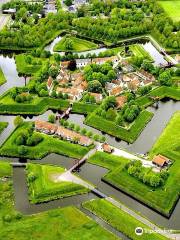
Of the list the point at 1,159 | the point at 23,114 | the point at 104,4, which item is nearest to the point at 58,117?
the point at 23,114

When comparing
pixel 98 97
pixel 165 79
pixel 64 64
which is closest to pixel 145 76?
pixel 165 79

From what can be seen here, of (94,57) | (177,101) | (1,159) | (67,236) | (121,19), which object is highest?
(121,19)

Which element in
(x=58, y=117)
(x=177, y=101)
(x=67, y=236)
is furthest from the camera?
(x=177, y=101)

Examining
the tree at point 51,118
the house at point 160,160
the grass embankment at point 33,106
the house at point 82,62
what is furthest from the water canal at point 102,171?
the house at point 82,62

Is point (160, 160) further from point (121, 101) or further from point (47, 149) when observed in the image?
point (121, 101)

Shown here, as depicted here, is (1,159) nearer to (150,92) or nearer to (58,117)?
(58,117)

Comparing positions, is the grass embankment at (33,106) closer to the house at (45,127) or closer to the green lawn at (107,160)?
the house at (45,127)
